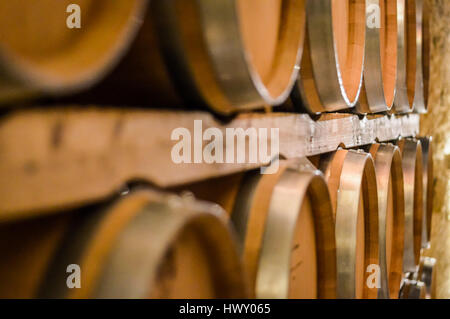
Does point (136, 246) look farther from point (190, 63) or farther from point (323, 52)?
point (323, 52)

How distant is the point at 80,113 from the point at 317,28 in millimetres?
978

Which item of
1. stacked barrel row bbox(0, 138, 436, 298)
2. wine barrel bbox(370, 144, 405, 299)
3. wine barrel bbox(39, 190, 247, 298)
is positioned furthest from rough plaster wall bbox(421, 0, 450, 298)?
wine barrel bbox(39, 190, 247, 298)

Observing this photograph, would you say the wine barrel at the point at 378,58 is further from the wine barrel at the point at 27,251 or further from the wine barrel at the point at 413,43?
the wine barrel at the point at 27,251

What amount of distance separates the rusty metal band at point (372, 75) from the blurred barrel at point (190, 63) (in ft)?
3.64

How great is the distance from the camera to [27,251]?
719 mm

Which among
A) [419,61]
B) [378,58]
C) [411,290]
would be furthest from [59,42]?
[419,61]

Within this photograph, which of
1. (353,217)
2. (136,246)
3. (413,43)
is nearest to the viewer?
(136,246)

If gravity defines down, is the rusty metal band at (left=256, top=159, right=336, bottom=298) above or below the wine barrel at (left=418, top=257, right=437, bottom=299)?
above

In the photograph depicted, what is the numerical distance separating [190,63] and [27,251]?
394 millimetres

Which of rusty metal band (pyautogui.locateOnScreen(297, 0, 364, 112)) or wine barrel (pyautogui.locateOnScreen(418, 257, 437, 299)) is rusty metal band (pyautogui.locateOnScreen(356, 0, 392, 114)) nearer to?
rusty metal band (pyautogui.locateOnScreen(297, 0, 364, 112))

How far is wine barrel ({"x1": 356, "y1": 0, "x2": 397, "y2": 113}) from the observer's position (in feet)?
6.71

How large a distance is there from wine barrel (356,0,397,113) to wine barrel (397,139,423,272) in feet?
1.96

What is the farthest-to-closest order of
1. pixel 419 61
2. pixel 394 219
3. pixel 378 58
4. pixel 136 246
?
pixel 419 61 → pixel 394 219 → pixel 378 58 → pixel 136 246

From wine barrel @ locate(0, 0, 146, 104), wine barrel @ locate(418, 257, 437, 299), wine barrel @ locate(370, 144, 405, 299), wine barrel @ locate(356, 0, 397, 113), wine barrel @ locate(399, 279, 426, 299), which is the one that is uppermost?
wine barrel @ locate(356, 0, 397, 113)
